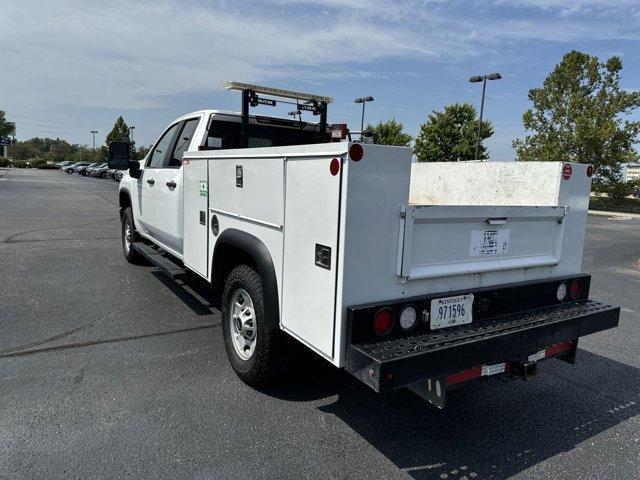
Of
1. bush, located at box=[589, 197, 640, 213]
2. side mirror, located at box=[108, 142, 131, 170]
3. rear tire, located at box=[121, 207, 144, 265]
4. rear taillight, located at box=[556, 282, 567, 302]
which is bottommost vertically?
bush, located at box=[589, 197, 640, 213]

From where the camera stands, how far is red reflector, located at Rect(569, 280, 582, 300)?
355 centimetres

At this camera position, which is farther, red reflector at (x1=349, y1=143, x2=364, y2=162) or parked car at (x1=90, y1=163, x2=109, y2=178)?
parked car at (x1=90, y1=163, x2=109, y2=178)

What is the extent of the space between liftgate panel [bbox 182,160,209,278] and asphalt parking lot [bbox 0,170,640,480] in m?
0.79

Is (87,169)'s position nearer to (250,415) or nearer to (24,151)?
(250,415)

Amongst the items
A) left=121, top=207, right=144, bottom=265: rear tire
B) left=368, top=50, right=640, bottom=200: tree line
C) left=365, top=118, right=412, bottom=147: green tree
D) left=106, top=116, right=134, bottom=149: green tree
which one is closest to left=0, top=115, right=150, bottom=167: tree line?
left=106, top=116, right=134, bottom=149: green tree

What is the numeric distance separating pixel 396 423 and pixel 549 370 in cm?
176

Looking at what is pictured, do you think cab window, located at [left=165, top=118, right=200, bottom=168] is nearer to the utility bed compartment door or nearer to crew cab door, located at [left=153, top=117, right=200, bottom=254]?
crew cab door, located at [left=153, top=117, right=200, bottom=254]

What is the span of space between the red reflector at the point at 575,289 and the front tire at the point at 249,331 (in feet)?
7.07

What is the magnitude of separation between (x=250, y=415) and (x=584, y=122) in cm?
2982

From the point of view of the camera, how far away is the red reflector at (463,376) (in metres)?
2.77

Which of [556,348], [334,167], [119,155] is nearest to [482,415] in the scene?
[556,348]

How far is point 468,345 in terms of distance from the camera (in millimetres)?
2660

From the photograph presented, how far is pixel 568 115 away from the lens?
97.0 feet

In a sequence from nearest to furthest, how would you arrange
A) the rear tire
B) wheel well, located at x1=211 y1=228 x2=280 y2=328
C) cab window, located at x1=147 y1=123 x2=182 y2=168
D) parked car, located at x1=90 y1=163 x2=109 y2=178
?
1. wheel well, located at x1=211 y1=228 x2=280 y2=328
2. cab window, located at x1=147 y1=123 x2=182 y2=168
3. the rear tire
4. parked car, located at x1=90 y1=163 x2=109 y2=178
